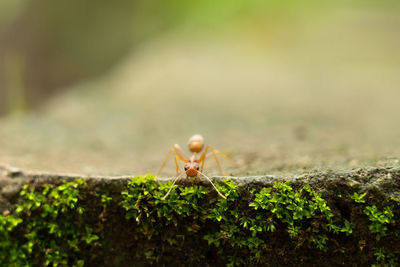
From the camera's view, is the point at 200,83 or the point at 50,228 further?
the point at 200,83

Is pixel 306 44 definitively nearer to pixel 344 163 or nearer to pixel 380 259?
pixel 344 163

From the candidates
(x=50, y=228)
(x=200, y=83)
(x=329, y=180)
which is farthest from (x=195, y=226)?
(x=200, y=83)

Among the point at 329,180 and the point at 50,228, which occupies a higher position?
the point at 329,180

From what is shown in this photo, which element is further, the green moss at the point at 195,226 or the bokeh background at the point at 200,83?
the bokeh background at the point at 200,83

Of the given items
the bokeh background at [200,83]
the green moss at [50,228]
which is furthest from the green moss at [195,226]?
the bokeh background at [200,83]

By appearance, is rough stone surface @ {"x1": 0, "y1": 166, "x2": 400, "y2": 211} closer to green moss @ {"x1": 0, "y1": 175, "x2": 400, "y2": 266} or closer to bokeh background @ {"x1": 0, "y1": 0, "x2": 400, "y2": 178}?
green moss @ {"x1": 0, "y1": 175, "x2": 400, "y2": 266}

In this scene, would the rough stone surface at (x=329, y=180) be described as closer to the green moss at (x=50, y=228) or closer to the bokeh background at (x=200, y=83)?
the green moss at (x=50, y=228)

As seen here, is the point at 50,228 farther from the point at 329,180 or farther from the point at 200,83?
the point at 200,83

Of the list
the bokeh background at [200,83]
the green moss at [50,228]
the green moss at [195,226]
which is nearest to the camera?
the green moss at [195,226]

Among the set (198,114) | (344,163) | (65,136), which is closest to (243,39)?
(198,114)
